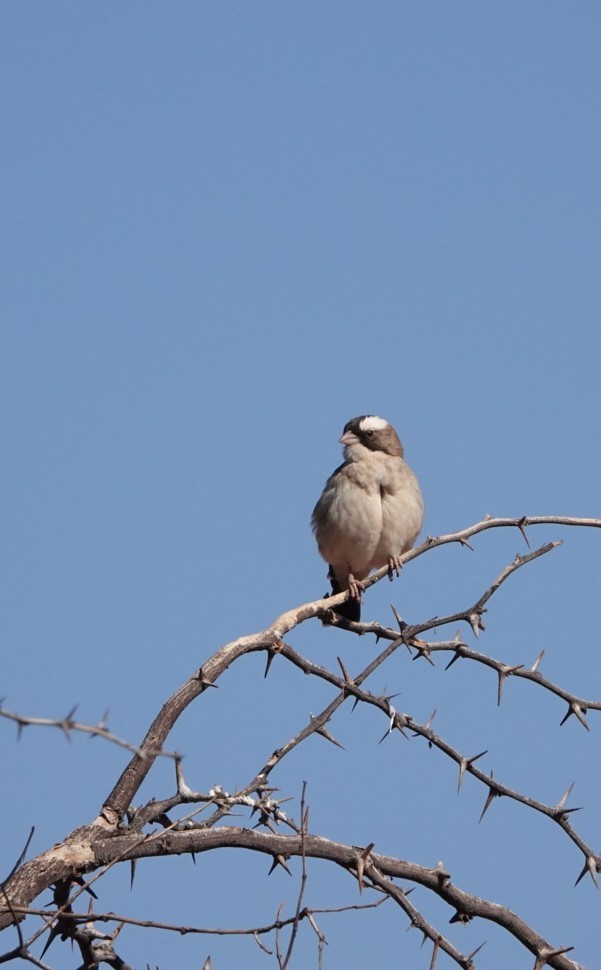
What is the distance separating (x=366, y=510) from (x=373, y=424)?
72 cm

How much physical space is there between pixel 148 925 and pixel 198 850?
965 millimetres

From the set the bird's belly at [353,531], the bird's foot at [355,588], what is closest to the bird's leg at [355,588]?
the bird's foot at [355,588]

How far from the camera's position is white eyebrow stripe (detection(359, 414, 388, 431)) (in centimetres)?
758

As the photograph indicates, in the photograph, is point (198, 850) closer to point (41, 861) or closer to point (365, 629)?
point (41, 861)

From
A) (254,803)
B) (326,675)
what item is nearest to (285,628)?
(326,675)

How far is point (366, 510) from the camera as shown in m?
7.07

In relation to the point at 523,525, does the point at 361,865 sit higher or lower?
lower

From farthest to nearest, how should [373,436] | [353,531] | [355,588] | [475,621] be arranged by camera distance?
[373,436] < [353,531] < [355,588] < [475,621]

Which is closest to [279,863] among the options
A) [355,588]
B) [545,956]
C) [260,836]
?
[260,836]

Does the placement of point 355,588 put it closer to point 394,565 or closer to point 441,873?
point 394,565

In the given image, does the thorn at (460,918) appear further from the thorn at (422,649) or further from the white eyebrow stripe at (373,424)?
the white eyebrow stripe at (373,424)

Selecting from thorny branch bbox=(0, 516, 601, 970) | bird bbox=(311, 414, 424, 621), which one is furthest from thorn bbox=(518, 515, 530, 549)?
bird bbox=(311, 414, 424, 621)

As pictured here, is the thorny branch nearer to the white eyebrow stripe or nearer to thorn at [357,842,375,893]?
thorn at [357,842,375,893]

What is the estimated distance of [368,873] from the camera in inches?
153
